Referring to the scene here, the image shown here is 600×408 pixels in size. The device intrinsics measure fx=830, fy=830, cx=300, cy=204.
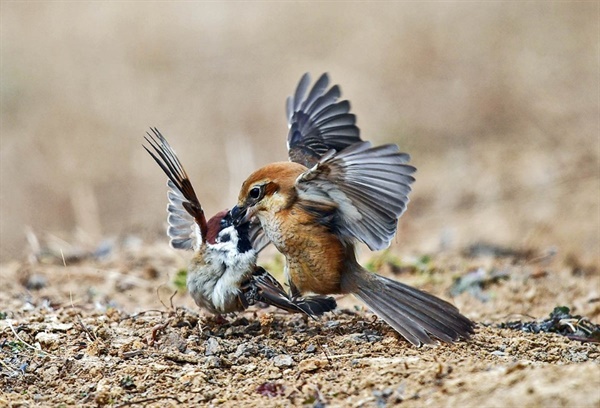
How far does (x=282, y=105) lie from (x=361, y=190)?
8.34 m

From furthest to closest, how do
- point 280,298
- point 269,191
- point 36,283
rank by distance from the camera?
point 36,283
point 269,191
point 280,298

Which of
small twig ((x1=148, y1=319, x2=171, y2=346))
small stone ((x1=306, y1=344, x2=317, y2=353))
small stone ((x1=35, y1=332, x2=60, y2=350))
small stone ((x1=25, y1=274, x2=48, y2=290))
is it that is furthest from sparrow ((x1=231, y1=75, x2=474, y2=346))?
small stone ((x1=25, y1=274, x2=48, y2=290))

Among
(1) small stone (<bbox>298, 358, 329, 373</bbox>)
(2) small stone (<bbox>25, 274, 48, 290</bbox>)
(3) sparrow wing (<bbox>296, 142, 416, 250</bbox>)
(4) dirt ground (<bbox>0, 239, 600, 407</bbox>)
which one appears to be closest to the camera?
(4) dirt ground (<bbox>0, 239, 600, 407</bbox>)

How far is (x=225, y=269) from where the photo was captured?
5.29 m

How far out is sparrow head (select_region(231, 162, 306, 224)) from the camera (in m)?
5.11

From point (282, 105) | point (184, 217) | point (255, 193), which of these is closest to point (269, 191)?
point (255, 193)

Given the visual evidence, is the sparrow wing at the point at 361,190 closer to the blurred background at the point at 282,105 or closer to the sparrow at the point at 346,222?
the sparrow at the point at 346,222

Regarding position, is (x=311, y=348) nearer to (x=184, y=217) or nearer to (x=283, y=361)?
(x=283, y=361)

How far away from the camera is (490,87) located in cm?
1289

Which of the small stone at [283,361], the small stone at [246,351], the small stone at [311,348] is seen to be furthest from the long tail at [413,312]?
the small stone at [246,351]

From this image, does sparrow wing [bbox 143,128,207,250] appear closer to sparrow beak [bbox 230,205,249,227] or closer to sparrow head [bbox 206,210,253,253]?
sparrow head [bbox 206,210,253,253]

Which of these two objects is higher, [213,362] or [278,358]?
[278,358]

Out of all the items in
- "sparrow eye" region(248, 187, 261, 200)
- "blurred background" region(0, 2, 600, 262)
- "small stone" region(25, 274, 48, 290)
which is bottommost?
"small stone" region(25, 274, 48, 290)

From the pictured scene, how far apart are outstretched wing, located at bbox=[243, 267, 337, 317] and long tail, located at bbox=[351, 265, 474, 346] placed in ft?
0.76
